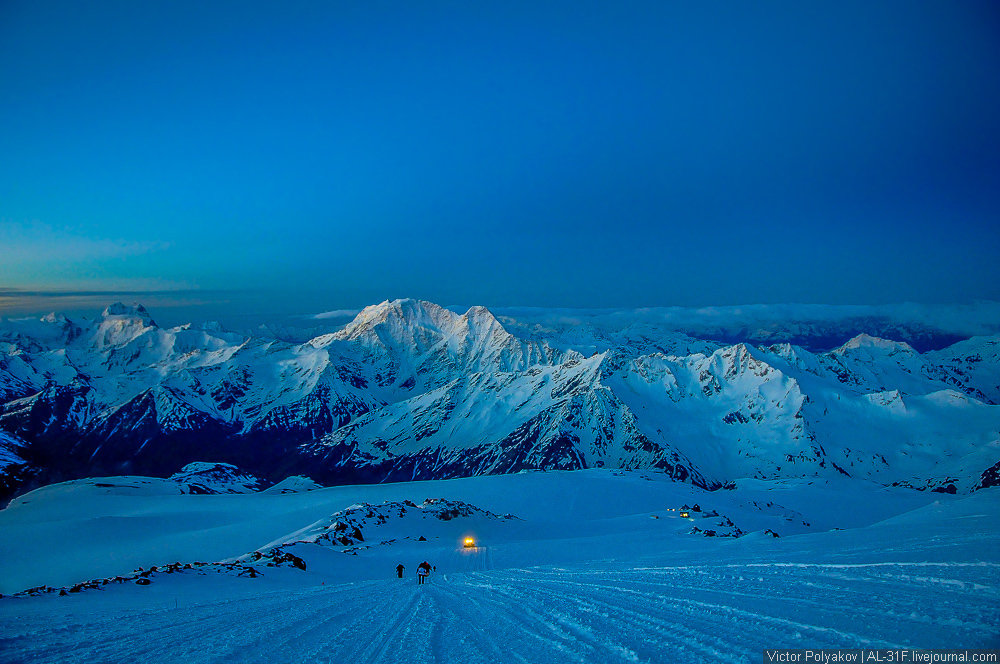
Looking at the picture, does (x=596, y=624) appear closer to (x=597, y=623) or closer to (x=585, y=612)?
(x=597, y=623)

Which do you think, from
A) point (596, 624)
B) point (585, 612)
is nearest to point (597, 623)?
point (596, 624)

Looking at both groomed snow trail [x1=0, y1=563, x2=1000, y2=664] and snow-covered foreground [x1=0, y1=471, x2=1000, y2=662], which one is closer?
groomed snow trail [x1=0, y1=563, x2=1000, y2=664]

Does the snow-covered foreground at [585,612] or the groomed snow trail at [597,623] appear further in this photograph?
the snow-covered foreground at [585,612]

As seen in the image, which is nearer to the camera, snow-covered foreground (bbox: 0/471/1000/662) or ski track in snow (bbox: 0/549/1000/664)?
ski track in snow (bbox: 0/549/1000/664)

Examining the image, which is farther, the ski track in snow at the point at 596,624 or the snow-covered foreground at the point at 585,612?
the snow-covered foreground at the point at 585,612
